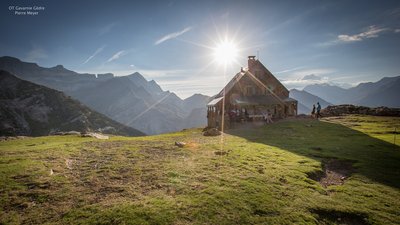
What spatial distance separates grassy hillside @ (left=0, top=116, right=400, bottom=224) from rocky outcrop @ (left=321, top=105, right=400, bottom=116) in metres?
51.8

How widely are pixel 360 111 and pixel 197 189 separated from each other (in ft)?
233

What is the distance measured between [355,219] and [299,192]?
8.49 feet

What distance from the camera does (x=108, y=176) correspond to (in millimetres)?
13641

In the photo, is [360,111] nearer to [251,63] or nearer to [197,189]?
[251,63]

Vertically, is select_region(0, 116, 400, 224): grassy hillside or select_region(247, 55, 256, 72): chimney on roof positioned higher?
select_region(247, 55, 256, 72): chimney on roof

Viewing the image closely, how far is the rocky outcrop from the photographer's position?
58497mm

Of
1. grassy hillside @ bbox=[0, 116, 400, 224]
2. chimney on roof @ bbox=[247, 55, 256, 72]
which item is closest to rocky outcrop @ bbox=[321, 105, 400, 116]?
chimney on roof @ bbox=[247, 55, 256, 72]

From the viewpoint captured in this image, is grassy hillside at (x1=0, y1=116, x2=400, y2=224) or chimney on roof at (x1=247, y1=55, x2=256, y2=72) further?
chimney on roof at (x1=247, y1=55, x2=256, y2=72)

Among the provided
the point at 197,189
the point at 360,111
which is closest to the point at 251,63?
the point at 360,111

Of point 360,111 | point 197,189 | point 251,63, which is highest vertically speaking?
point 251,63

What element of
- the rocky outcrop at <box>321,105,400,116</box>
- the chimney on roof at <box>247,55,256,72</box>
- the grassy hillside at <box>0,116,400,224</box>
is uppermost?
the chimney on roof at <box>247,55,256,72</box>

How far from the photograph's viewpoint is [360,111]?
209 feet

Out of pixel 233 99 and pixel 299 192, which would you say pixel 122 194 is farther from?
pixel 233 99

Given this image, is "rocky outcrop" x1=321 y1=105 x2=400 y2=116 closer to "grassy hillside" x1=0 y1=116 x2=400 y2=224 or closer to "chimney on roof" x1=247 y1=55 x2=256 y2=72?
"chimney on roof" x1=247 y1=55 x2=256 y2=72
